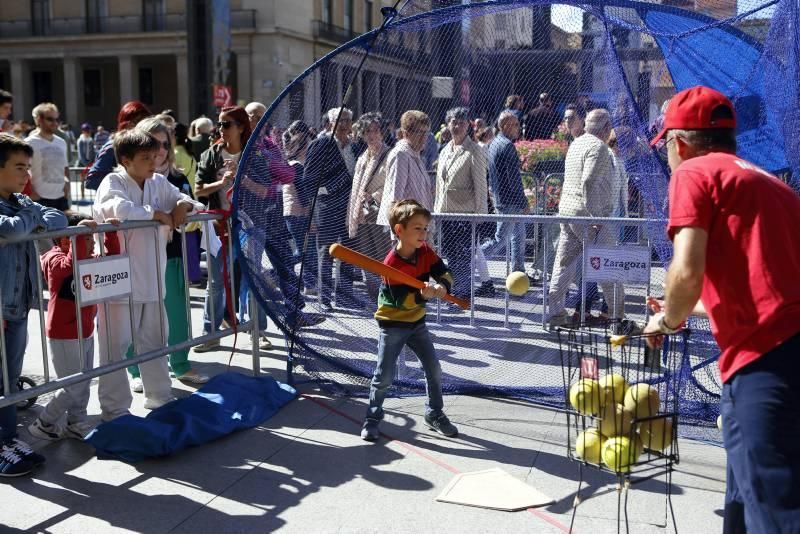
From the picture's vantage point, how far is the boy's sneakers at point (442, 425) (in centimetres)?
560

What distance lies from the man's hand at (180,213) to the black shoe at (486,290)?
8.35 ft

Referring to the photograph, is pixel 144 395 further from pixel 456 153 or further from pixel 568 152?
pixel 568 152

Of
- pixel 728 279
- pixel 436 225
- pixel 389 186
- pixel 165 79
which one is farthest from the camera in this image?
pixel 165 79

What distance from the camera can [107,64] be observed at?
58.8 m

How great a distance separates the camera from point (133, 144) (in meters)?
5.53

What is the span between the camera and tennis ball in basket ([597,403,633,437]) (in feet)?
12.2

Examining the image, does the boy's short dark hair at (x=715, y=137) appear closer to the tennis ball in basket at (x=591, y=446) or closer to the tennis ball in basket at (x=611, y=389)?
the tennis ball in basket at (x=611, y=389)

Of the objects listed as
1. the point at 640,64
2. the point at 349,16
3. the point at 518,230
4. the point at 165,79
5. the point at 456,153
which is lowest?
the point at 518,230

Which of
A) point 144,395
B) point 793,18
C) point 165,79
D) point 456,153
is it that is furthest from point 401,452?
point 165,79

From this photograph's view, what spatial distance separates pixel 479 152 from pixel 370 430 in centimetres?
251

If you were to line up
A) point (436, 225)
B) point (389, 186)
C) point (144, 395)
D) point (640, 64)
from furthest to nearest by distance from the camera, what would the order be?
point (436, 225), point (389, 186), point (144, 395), point (640, 64)

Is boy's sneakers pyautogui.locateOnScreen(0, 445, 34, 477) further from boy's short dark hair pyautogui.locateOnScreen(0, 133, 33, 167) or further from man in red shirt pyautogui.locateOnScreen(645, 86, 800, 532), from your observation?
man in red shirt pyautogui.locateOnScreen(645, 86, 800, 532)

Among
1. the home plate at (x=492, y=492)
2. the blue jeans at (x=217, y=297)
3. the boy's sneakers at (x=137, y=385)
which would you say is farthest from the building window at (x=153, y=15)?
the home plate at (x=492, y=492)

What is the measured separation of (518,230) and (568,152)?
988mm
